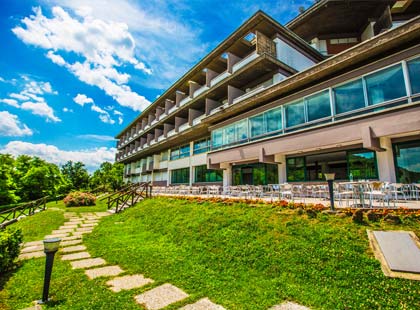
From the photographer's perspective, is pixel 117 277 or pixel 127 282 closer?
pixel 127 282

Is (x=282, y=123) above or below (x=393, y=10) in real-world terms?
below

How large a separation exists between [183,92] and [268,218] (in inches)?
1091

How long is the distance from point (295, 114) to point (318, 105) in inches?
57.0

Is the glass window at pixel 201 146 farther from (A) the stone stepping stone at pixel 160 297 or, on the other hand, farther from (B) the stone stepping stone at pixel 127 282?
(A) the stone stepping stone at pixel 160 297

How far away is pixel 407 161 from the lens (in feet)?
32.4

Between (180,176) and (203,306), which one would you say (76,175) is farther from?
(203,306)


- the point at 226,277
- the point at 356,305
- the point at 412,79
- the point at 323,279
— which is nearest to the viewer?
the point at 356,305

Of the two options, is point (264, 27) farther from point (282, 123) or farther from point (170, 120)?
point (170, 120)

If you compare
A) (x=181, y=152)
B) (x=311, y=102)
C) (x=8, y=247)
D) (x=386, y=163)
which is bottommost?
(x=8, y=247)

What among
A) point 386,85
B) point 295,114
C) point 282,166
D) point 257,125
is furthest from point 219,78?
point 386,85

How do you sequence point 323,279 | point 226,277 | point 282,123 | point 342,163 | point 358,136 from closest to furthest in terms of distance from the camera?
point 323,279 → point 226,277 → point 358,136 → point 342,163 → point 282,123

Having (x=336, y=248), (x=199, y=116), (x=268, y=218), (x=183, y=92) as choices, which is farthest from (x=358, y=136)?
(x=183, y=92)

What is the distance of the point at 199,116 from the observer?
25.8m

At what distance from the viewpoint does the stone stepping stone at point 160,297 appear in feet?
12.6
